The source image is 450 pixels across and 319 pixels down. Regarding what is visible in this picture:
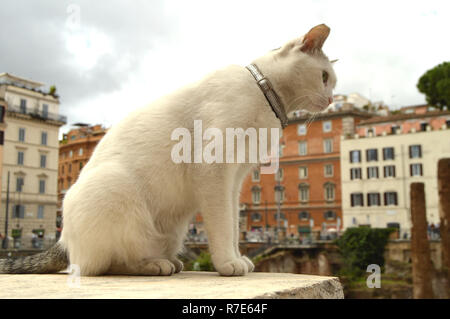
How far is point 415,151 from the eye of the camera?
3816 centimetres

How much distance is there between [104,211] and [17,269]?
0.85 m

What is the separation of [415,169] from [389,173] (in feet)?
6.52

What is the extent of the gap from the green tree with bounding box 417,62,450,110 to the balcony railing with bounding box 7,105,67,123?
30.7 meters

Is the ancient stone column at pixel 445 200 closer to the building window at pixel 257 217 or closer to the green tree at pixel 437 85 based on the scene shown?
the green tree at pixel 437 85

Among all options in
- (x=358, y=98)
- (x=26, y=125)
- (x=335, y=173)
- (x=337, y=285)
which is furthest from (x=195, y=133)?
(x=358, y=98)

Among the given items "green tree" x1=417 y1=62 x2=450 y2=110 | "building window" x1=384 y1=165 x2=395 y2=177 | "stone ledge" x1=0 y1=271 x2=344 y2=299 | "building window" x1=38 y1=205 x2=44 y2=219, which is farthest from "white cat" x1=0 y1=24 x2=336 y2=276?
"green tree" x1=417 y1=62 x2=450 y2=110

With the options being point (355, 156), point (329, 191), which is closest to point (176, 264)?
point (355, 156)

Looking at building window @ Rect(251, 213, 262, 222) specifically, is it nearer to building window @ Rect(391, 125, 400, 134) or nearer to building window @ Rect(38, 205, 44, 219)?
building window @ Rect(391, 125, 400, 134)

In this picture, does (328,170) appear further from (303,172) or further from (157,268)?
(157,268)

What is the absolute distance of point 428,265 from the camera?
2020 centimetres

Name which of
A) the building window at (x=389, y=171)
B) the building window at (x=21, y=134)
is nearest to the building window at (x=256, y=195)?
the building window at (x=389, y=171)

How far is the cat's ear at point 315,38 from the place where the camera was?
2908 mm

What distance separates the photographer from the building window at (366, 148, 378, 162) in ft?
130
